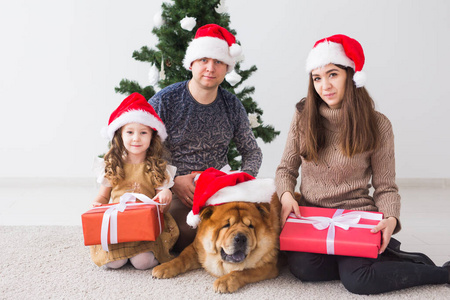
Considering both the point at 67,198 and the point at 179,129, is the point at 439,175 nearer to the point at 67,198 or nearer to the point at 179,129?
the point at 179,129

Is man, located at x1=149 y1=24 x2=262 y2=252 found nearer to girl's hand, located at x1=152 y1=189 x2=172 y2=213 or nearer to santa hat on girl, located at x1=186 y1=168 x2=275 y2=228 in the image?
girl's hand, located at x1=152 y1=189 x2=172 y2=213

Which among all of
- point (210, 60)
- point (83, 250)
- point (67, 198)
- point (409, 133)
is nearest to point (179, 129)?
point (210, 60)

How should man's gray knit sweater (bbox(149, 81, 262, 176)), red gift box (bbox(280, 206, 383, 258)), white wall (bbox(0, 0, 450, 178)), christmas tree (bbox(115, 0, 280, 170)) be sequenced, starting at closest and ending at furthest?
1. red gift box (bbox(280, 206, 383, 258))
2. man's gray knit sweater (bbox(149, 81, 262, 176))
3. christmas tree (bbox(115, 0, 280, 170))
4. white wall (bbox(0, 0, 450, 178))

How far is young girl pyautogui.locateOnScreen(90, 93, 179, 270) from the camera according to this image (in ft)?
5.74

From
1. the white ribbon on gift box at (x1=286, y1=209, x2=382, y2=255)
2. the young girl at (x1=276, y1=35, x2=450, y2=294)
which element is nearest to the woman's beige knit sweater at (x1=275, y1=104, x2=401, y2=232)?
the young girl at (x1=276, y1=35, x2=450, y2=294)

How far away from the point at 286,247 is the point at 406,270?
0.44 metres

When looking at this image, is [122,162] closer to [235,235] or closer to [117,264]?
[117,264]

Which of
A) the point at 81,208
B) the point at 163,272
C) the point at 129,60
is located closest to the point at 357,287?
the point at 163,272

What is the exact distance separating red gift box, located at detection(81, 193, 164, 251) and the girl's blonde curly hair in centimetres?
22

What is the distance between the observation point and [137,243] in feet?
5.60

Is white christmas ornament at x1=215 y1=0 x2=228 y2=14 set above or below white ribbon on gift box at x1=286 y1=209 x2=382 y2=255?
above

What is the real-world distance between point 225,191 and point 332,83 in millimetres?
610

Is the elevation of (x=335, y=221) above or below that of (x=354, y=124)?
below

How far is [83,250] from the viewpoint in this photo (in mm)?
1945
